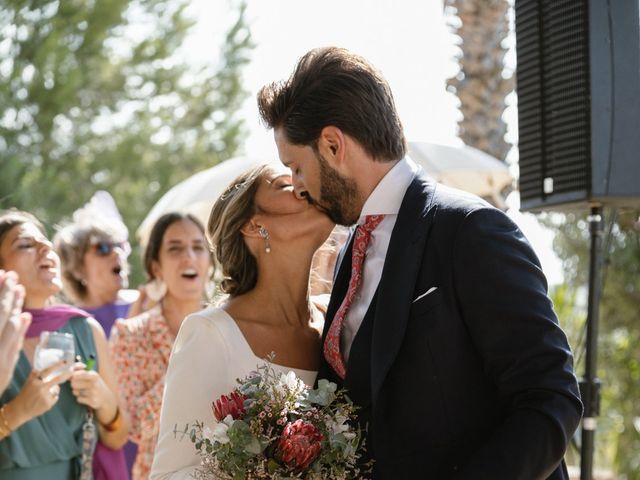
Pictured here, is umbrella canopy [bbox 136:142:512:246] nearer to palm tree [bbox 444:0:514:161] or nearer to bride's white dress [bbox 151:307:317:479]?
palm tree [bbox 444:0:514:161]

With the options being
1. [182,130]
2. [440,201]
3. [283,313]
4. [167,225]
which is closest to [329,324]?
[283,313]

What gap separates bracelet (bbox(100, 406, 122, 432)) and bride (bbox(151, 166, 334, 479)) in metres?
1.93

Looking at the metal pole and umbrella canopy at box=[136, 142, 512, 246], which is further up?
umbrella canopy at box=[136, 142, 512, 246]

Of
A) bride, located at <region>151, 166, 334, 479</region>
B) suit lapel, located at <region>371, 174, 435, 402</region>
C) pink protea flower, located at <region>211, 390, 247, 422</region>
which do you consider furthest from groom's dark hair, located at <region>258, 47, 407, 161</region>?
pink protea flower, located at <region>211, 390, 247, 422</region>

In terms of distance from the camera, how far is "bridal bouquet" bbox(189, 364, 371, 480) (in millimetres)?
2861

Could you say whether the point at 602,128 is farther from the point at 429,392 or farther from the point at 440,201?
the point at 429,392

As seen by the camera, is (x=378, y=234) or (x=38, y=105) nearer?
(x=378, y=234)

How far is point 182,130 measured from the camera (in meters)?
18.4

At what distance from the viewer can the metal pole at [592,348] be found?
5020mm

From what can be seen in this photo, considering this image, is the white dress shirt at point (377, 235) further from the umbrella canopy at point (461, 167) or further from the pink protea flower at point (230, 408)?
the umbrella canopy at point (461, 167)

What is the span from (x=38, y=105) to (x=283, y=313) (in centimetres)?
1265

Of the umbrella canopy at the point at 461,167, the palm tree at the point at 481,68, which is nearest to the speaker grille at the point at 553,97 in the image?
the umbrella canopy at the point at 461,167

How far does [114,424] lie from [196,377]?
7.41 feet

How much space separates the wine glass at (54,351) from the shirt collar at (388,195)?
2.38 metres
